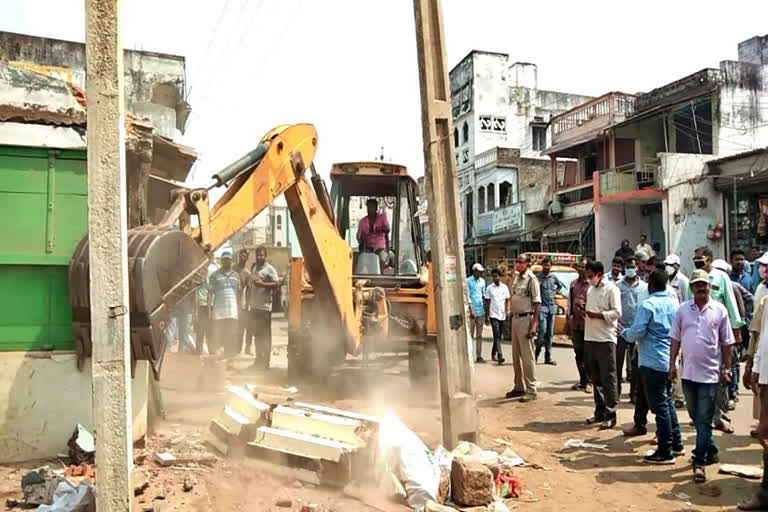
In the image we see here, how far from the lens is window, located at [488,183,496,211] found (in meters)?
35.1

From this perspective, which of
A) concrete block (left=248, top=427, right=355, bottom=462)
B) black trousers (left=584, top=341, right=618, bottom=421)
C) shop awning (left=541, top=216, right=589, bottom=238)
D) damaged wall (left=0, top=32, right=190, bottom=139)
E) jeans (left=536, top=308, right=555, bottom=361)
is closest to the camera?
concrete block (left=248, top=427, right=355, bottom=462)

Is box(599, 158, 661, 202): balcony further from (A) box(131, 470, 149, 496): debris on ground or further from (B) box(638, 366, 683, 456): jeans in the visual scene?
(A) box(131, 470, 149, 496): debris on ground

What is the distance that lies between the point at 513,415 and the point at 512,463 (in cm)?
222

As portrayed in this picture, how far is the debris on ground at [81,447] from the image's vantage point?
494cm

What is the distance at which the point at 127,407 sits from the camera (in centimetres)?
334

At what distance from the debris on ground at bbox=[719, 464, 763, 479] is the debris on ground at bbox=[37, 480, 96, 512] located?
202 inches

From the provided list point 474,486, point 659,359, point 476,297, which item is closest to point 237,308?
point 476,297

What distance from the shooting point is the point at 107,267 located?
3.32 metres

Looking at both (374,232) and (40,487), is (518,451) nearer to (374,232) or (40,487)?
(374,232)

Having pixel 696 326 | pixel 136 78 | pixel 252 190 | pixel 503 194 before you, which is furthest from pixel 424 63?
pixel 503 194

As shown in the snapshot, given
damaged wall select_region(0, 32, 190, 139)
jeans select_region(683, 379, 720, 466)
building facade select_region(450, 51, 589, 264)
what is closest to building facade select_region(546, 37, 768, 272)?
building facade select_region(450, 51, 589, 264)

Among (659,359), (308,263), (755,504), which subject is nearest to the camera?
(755,504)

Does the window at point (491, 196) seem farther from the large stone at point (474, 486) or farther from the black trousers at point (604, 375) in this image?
the large stone at point (474, 486)

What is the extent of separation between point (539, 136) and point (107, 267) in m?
39.0
